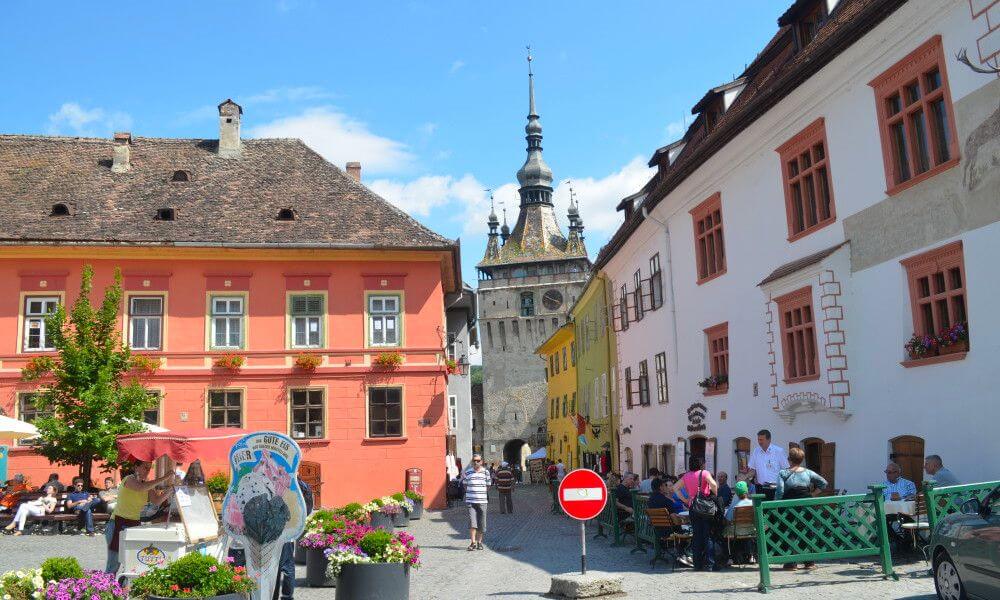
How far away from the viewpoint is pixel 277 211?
2820cm

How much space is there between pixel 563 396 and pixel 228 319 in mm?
28502

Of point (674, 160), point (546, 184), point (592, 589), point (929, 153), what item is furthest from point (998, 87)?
point (546, 184)

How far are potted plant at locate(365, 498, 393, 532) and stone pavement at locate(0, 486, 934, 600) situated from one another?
88cm

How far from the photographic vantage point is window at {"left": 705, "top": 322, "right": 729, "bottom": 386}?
784 inches

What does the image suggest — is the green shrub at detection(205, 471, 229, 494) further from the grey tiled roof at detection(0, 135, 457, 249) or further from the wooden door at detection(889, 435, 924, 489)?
the wooden door at detection(889, 435, 924, 489)

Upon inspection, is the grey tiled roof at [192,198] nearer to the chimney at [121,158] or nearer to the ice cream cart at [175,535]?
the chimney at [121,158]

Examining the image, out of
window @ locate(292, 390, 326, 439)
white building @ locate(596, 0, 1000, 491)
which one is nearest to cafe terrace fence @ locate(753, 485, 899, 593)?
white building @ locate(596, 0, 1000, 491)

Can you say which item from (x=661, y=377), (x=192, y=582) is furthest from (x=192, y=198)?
(x=192, y=582)

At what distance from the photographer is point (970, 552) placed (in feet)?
27.4

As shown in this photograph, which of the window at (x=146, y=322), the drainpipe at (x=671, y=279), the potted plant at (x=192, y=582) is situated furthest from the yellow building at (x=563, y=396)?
the potted plant at (x=192, y=582)

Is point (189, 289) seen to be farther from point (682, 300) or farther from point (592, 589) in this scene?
point (592, 589)

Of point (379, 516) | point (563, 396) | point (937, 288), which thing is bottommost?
point (379, 516)

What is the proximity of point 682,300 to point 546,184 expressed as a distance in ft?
235

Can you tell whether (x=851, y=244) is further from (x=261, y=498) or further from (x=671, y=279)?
(x=261, y=498)
